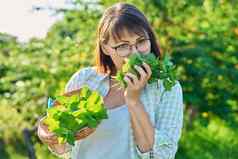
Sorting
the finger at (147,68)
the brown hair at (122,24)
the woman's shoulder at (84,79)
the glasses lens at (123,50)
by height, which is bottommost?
the woman's shoulder at (84,79)

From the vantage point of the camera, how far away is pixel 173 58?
333 inches

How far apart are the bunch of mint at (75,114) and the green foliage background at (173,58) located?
5048 millimetres

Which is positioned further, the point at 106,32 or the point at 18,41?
the point at 18,41

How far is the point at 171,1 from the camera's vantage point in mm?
8297

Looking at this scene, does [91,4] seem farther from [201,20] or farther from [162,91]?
[162,91]

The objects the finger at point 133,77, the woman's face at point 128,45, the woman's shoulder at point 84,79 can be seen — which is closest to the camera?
the finger at point 133,77

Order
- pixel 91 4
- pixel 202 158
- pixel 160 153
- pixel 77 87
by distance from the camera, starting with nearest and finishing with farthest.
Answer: pixel 160 153
pixel 77 87
pixel 202 158
pixel 91 4

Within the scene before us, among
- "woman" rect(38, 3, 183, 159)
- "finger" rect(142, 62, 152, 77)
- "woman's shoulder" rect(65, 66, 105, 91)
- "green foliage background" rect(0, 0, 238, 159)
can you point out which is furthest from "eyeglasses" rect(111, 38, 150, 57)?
"green foliage background" rect(0, 0, 238, 159)

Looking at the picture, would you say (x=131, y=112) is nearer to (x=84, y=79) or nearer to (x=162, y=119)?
(x=162, y=119)

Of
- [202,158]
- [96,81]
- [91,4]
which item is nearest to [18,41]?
[91,4]

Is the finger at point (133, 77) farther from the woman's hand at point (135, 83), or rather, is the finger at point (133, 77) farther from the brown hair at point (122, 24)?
the brown hair at point (122, 24)

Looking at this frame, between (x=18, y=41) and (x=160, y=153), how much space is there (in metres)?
6.08

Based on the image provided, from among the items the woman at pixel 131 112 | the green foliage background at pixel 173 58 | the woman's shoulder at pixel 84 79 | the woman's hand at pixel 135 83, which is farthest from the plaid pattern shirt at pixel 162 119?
the green foliage background at pixel 173 58

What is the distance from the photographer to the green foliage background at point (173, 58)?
26.3ft
